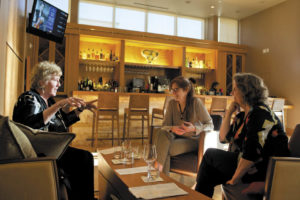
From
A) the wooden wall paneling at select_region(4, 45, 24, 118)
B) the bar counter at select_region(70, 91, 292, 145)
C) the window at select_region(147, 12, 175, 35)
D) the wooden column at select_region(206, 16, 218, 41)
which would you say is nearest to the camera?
the wooden wall paneling at select_region(4, 45, 24, 118)

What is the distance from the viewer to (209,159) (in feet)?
6.18

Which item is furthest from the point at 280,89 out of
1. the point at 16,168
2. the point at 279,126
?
the point at 16,168

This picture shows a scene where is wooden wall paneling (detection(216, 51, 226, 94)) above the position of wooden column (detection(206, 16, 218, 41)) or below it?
below

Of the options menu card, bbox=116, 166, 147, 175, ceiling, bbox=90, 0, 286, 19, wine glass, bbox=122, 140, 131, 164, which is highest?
ceiling, bbox=90, 0, 286, 19

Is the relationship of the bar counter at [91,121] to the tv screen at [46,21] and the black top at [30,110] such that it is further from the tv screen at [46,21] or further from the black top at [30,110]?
the black top at [30,110]

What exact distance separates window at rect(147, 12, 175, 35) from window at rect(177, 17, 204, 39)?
0.29 metres

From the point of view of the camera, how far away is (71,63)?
583cm

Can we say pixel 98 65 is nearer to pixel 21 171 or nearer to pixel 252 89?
pixel 252 89

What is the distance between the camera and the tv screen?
122 inches

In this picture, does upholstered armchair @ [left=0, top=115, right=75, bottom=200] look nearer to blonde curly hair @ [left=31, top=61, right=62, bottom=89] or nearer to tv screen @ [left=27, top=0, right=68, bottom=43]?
blonde curly hair @ [left=31, top=61, right=62, bottom=89]

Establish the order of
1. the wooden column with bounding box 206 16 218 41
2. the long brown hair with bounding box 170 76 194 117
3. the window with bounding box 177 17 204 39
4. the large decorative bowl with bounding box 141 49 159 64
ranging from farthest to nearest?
the window with bounding box 177 17 204 39 → the wooden column with bounding box 206 16 218 41 → the large decorative bowl with bounding box 141 49 159 64 → the long brown hair with bounding box 170 76 194 117

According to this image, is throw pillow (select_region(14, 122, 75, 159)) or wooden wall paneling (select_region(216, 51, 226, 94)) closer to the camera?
throw pillow (select_region(14, 122, 75, 159))

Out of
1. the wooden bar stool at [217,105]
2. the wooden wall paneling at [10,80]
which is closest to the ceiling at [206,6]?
the wooden bar stool at [217,105]

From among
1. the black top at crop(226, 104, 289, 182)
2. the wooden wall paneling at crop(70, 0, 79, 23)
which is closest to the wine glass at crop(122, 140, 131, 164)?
the black top at crop(226, 104, 289, 182)
